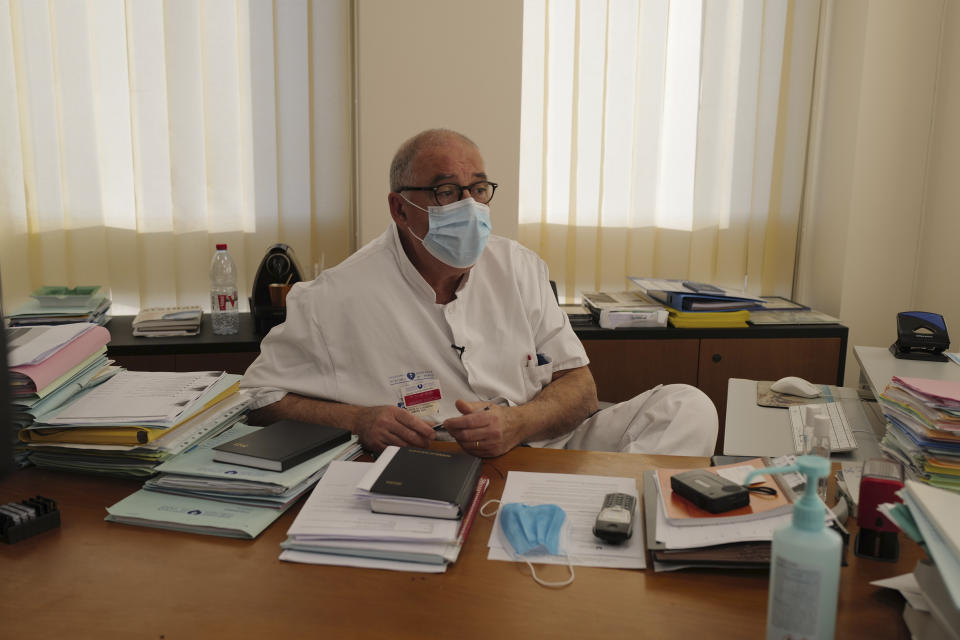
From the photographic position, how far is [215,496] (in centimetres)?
120

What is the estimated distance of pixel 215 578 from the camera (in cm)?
99

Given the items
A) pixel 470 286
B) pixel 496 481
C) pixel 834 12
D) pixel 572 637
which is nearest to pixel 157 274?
pixel 470 286

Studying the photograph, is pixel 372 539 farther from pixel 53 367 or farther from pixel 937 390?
pixel 937 390

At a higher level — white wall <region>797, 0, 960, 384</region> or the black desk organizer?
white wall <region>797, 0, 960, 384</region>

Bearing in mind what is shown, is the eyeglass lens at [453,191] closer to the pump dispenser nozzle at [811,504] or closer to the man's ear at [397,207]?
the man's ear at [397,207]

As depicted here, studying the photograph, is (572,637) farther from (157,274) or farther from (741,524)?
(157,274)

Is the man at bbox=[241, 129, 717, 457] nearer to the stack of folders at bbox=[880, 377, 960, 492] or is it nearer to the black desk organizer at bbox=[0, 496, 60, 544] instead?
the stack of folders at bbox=[880, 377, 960, 492]

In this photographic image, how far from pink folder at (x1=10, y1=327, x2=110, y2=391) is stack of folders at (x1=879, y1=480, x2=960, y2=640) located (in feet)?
4.51

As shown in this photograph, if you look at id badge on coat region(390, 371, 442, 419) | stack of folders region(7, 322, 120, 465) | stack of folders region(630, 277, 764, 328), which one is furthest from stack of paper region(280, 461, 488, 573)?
stack of folders region(630, 277, 764, 328)

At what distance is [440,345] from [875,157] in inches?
88.9

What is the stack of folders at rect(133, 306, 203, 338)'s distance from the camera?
2.65 metres

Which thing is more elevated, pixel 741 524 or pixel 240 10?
pixel 240 10

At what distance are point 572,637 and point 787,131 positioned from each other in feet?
9.95

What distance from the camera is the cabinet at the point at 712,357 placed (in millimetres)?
2875
